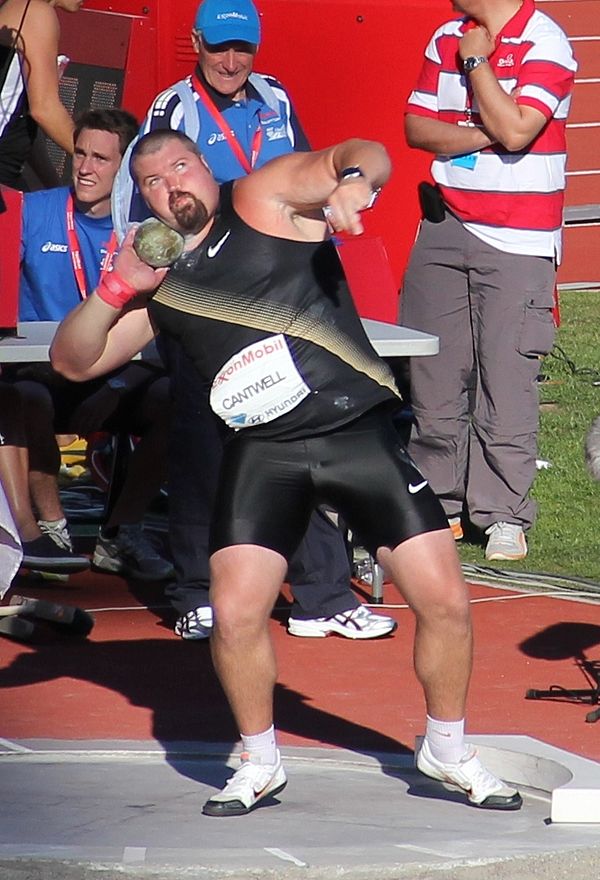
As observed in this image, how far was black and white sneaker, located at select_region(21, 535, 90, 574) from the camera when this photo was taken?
25.1 feet

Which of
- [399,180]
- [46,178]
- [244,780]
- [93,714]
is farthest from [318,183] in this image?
[399,180]

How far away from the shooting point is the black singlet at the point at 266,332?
16.4 feet

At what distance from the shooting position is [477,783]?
494 cm

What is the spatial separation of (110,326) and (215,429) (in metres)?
1.83

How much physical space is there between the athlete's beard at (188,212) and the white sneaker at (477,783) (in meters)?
1.62

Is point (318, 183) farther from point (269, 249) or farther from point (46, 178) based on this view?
point (46, 178)

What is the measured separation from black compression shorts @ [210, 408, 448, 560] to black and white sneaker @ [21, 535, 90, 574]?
9.07 ft

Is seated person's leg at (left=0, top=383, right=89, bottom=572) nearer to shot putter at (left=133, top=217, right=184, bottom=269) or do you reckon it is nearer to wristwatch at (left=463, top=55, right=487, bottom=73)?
wristwatch at (left=463, top=55, right=487, bottom=73)

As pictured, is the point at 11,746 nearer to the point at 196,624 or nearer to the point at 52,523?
the point at 196,624

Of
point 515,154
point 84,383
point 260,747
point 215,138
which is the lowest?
point 84,383

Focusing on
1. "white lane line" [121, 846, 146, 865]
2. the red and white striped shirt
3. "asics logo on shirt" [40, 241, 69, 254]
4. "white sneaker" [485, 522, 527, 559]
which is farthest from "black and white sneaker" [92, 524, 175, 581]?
"white lane line" [121, 846, 146, 865]

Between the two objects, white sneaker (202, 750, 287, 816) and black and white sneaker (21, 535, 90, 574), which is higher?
white sneaker (202, 750, 287, 816)

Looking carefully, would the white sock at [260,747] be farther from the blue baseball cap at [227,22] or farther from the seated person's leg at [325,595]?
the blue baseball cap at [227,22]

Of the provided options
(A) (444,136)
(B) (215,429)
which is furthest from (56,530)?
(A) (444,136)
